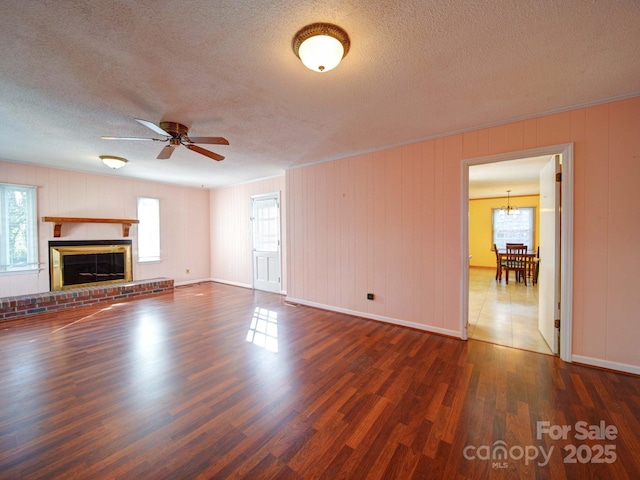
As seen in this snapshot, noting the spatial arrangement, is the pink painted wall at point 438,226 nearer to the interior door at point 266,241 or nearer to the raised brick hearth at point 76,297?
the interior door at point 266,241

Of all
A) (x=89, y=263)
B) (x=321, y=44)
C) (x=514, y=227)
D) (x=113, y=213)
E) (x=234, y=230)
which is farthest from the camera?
(x=514, y=227)

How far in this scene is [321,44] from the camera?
4.89 ft

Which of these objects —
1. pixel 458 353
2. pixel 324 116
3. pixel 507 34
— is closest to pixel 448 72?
pixel 507 34

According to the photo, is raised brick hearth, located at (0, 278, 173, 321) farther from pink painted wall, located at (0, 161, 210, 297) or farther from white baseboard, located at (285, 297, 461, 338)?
white baseboard, located at (285, 297, 461, 338)

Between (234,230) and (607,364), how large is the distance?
648 cm

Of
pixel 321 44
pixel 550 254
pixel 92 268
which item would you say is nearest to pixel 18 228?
pixel 92 268

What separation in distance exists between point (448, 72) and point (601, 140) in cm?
172

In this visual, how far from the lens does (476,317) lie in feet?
12.0

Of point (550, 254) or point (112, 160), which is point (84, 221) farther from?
point (550, 254)

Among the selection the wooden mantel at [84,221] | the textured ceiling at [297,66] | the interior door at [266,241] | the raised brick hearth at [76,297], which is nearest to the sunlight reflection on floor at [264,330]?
the interior door at [266,241]

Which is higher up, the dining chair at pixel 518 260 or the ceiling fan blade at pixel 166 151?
the ceiling fan blade at pixel 166 151

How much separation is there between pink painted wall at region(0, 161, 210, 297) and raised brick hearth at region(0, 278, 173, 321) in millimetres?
390

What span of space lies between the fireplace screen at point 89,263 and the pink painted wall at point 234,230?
76.5 inches

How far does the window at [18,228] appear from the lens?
4086mm
